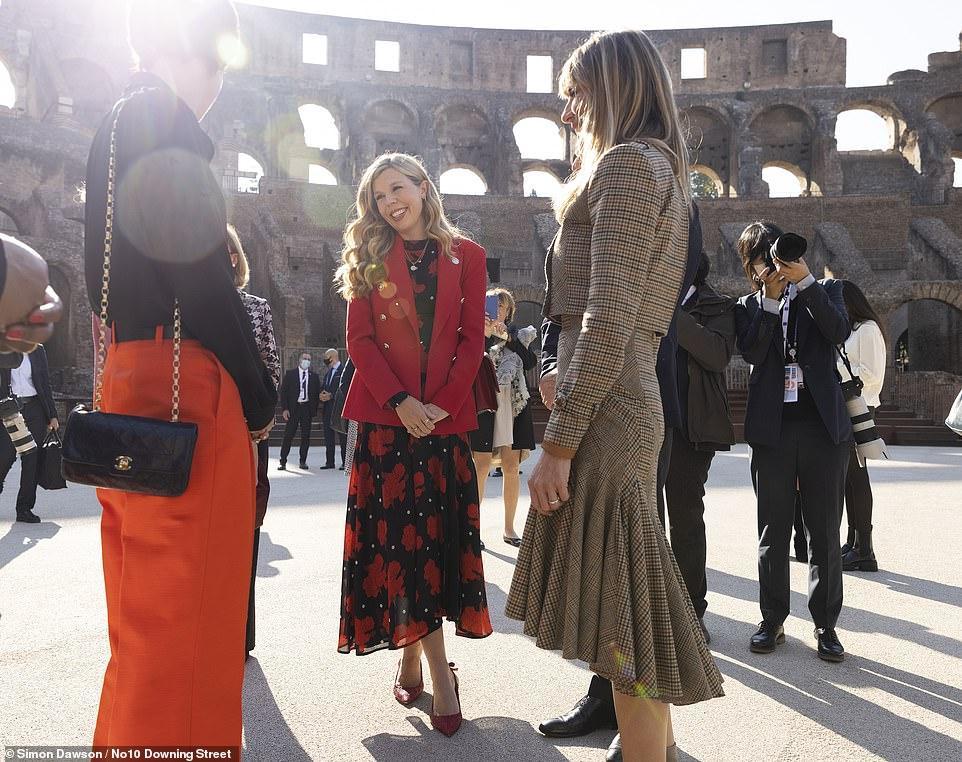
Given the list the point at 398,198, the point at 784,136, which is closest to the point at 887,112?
the point at 784,136

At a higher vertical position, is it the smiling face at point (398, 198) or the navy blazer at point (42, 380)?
the smiling face at point (398, 198)

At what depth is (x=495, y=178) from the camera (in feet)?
112

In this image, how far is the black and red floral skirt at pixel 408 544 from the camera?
8.91 ft

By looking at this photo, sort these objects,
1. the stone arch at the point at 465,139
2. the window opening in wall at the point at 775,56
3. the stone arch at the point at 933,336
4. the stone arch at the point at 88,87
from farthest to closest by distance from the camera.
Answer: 1. the window opening in wall at the point at 775,56
2. the stone arch at the point at 465,139
3. the stone arch at the point at 88,87
4. the stone arch at the point at 933,336

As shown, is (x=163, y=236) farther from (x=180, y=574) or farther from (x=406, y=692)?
(x=406, y=692)

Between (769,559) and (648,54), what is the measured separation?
241 centimetres

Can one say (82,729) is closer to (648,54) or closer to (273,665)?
(273,665)

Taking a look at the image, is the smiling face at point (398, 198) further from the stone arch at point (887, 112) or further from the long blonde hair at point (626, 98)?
the stone arch at point (887, 112)

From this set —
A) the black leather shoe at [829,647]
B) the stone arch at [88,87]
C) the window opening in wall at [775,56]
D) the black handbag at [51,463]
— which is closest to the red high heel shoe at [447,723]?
the black leather shoe at [829,647]

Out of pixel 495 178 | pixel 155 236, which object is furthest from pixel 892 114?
pixel 155 236

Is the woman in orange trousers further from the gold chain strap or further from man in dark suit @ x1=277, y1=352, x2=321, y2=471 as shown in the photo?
man in dark suit @ x1=277, y1=352, x2=321, y2=471

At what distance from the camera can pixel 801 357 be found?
358 cm

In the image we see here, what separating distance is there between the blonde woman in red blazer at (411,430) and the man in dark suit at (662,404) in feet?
1.07

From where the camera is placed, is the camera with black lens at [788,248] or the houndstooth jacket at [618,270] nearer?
the houndstooth jacket at [618,270]
